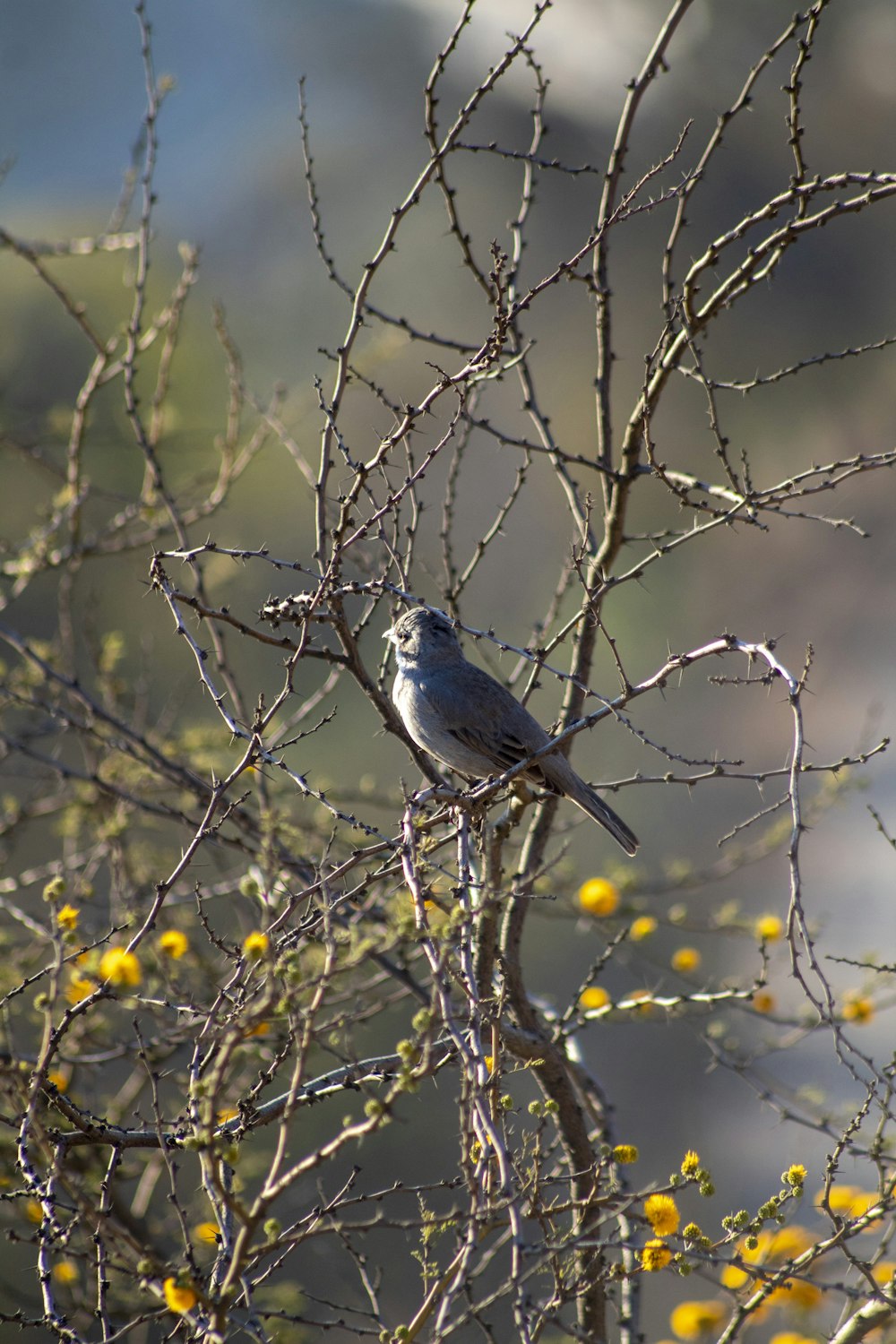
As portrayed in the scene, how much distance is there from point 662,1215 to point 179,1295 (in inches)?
55.1

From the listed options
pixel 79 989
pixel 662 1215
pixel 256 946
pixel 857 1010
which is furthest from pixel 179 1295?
pixel 857 1010

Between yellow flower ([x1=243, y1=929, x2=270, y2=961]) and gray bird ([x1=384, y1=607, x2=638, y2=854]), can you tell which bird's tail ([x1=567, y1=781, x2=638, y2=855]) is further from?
yellow flower ([x1=243, y1=929, x2=270, y2=961])

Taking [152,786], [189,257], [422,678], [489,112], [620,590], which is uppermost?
[489,112]

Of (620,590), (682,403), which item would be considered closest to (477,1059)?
(620,590)

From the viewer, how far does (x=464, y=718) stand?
506cm

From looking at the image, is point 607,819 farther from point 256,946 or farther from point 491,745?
point 256,946

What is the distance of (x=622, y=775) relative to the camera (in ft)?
37.0

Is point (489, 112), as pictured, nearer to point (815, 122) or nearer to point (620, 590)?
point (815, 122)

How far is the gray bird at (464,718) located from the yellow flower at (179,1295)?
10.3 feet

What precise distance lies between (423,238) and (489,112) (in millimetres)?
1707

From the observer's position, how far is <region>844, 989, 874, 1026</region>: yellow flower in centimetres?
466

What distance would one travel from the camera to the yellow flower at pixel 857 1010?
466 cm

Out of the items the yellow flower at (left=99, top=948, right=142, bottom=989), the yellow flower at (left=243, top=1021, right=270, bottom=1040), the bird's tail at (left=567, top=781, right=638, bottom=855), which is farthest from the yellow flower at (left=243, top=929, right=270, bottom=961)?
the bird's tail at (left=567, top=781, right=638, bottom=855)

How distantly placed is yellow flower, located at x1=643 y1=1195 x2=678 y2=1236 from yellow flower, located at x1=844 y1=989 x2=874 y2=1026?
1943 millimetres
